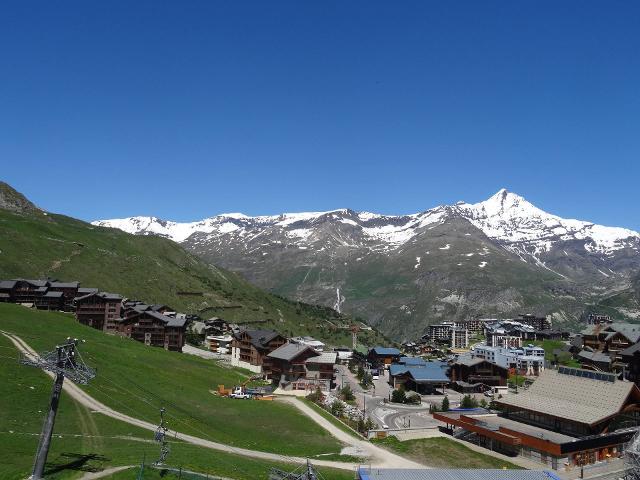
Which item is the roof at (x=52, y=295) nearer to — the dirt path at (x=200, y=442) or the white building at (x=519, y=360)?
the dirt path at (x=200, y=442)

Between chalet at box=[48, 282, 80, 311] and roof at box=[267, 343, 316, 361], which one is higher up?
chalet at box=[48, 282, 80, 311]

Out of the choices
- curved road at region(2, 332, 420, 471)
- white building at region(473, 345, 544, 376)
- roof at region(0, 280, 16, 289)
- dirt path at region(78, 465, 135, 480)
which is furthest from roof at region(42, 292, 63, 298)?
white building at region(473, 345, 544, 376)

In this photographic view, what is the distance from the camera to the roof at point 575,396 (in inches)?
3019

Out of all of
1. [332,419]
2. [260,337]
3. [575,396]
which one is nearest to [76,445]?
[332,419]

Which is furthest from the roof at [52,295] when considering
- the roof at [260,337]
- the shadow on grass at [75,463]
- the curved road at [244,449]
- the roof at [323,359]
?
the shadow on grass at [75,463]

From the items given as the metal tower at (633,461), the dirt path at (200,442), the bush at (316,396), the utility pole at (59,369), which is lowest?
the bush at (316,396)

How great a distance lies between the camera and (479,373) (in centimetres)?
14750

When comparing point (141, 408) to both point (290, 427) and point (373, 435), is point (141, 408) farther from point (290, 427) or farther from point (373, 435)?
point (373, 435)

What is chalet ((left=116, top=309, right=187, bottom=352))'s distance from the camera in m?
147

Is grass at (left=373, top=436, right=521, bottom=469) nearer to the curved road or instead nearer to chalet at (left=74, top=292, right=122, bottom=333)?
the curved road

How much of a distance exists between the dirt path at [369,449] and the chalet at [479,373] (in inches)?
2768

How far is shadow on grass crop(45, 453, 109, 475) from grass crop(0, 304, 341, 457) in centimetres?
1831

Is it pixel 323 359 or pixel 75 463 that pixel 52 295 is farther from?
pixel 75 463

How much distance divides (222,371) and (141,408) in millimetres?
56832
